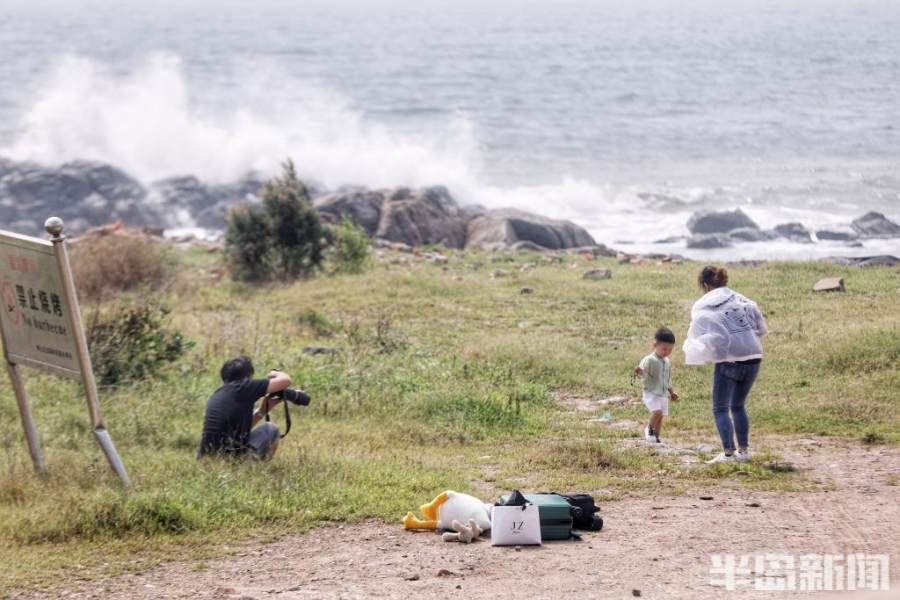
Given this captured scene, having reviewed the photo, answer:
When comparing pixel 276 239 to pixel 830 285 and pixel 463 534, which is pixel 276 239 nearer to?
pixel 830 285

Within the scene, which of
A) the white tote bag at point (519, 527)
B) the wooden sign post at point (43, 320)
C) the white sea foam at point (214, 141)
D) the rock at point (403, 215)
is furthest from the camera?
the white sea foam at point (214, 141)

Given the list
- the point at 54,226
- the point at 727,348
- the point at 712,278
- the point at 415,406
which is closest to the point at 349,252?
the point at 415,406

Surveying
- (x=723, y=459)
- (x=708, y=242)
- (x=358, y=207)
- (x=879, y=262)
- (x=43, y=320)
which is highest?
(x=43, y=320)

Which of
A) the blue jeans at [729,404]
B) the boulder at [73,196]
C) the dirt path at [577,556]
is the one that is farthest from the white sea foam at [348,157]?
the dirt path at [577,556]

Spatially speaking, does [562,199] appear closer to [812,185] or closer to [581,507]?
[812,185]

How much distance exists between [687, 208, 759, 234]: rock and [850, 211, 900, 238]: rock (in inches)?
102

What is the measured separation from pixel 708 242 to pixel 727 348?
2148 cm

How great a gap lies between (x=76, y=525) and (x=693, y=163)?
42841 millimetres

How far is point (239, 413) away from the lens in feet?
28.4

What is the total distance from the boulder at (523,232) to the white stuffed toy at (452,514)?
63.2 ft

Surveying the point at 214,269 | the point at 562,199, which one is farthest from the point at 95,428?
the point at 562,199

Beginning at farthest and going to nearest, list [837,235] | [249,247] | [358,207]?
[837,235] < [358,207] < [249,247]

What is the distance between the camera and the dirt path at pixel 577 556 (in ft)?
20.9

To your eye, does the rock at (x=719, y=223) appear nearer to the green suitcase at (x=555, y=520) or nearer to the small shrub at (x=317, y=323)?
the small shrub at (x=317, y=323)
